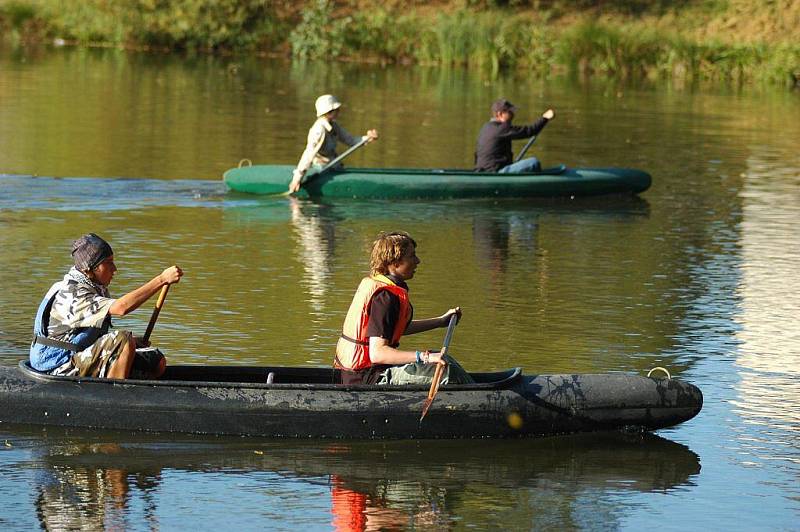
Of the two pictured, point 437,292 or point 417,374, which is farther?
point 437,292

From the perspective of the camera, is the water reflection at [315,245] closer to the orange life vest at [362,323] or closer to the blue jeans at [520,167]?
the blue jeans at [520,167]

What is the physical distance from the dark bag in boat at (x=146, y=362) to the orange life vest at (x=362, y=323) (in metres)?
1.14

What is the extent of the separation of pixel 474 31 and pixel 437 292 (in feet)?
102

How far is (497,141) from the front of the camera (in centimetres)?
1930

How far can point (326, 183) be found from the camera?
19.0 m

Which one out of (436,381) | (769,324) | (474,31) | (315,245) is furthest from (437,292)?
(474,31)

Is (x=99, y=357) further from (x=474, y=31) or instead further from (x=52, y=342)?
(x=474, y=31)

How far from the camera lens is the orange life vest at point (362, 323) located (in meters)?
9.18

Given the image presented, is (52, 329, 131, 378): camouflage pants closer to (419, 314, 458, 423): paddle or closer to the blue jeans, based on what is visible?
(419, 314, 458, 423): paddle

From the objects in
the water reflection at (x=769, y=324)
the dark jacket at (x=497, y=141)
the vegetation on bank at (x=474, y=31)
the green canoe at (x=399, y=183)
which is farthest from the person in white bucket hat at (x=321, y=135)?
the vegetation on bank at (x=474, y=31)

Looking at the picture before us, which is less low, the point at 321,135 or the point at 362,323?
the point at 321,135

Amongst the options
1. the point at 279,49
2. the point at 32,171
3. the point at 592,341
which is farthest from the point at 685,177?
the point at 279,49

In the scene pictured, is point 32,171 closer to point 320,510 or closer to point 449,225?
point 449,225

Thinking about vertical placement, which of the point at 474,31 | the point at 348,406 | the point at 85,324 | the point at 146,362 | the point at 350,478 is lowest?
the point at 350,478
